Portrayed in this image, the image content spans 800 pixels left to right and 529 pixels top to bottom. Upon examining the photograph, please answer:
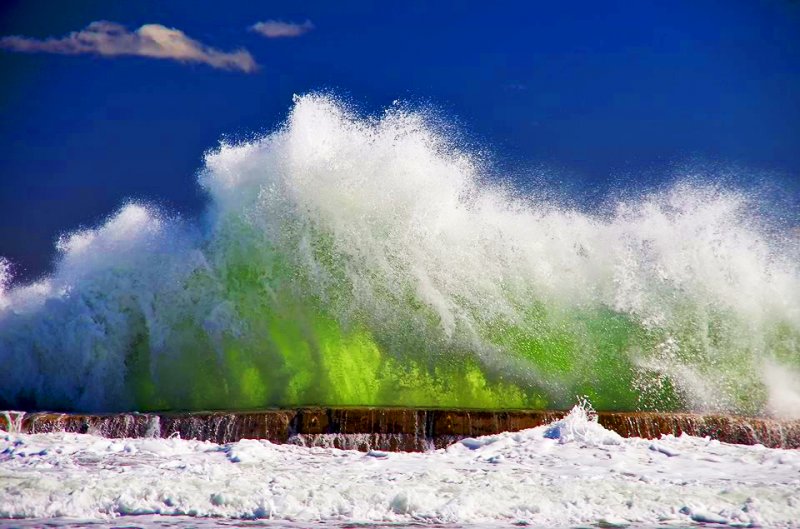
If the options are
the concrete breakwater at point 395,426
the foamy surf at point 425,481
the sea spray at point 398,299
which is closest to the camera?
the foamy surf at point 425,481

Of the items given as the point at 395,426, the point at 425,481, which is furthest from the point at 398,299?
the point at 425,481

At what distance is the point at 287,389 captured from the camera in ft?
36.2

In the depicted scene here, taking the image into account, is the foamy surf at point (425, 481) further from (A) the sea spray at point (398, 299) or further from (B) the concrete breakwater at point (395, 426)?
(A) the sea spray at point (398, 299)

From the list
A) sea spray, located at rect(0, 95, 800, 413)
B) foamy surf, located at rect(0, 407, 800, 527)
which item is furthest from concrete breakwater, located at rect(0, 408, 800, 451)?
sea spray, located at rect(0, 95, 800, 413)

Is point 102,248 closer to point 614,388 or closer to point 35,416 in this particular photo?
point 35,416

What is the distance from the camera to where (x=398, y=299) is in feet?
36.7

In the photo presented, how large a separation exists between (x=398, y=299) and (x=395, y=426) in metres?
2.73

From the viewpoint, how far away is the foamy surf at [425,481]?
629 centimetres

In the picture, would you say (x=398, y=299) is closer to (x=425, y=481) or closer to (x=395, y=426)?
(x=395, y=426)

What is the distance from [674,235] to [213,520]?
7.55m

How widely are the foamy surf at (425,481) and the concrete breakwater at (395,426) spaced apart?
0.19 m

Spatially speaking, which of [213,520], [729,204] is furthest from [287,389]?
[729,204]

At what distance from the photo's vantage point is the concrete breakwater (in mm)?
8641

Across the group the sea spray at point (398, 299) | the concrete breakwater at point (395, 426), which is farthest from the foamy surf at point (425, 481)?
the sea spray at point (398, 299)
